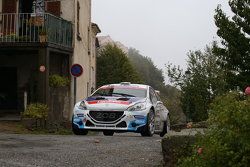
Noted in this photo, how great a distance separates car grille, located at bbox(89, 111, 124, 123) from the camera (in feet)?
45.5

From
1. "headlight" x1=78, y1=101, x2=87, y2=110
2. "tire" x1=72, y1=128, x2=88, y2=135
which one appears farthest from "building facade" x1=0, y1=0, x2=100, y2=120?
"headlight" x1=78, y1=101, x2=87, y2=110

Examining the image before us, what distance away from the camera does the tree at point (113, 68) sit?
6009cm

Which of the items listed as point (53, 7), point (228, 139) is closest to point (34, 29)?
point (53, 7)

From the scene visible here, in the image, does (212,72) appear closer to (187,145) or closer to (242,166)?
(187,145)

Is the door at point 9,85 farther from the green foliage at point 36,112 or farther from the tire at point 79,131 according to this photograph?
the tire at point 79,131

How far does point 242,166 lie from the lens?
404cm

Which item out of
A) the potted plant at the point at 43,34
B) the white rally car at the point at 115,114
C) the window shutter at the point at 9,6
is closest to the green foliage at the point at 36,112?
the potted plant at the point at 43,34

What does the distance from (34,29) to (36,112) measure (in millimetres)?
3944

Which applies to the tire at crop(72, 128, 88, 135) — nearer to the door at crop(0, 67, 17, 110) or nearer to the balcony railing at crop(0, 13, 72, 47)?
the balcony railing at crop(0, 13, 72, 47)

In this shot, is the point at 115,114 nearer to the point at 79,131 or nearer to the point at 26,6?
the point at 79,131

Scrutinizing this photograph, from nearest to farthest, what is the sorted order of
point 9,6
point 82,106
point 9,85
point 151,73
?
point 82,106 < point 9,6 < point 9,85 < point 151,73

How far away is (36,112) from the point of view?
19.8m

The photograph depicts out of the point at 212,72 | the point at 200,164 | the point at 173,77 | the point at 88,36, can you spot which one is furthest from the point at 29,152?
the point at 173,77

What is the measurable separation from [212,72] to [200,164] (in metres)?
38.0
